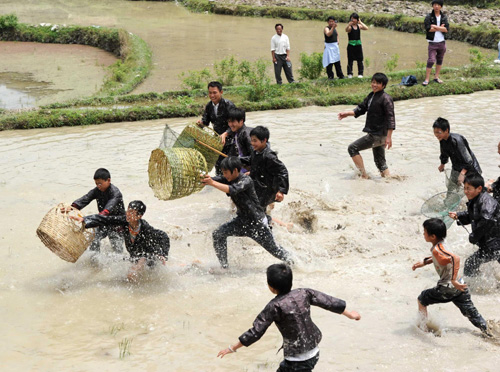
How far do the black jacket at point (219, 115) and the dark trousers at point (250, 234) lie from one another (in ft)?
7.45

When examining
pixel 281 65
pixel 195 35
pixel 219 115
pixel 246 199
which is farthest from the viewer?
pixel 195 35

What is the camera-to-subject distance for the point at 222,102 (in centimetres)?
799

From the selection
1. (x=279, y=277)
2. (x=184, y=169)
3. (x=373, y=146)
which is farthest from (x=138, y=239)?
(x=373, y=146)

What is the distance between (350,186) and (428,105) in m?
4.82

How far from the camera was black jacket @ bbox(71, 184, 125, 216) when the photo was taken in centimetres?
614

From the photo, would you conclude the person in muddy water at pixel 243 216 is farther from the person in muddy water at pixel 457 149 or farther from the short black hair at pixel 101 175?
the person in muddy water at pixel 457 149

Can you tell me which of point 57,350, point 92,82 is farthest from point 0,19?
point 57,350

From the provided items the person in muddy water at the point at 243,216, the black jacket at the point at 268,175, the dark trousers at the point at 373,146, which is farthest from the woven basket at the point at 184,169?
the dark trousers at the point at 373,146

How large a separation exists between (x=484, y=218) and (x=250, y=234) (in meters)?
2.15

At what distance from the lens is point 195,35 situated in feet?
74.9

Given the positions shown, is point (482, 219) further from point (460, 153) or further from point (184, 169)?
point (184, 169)

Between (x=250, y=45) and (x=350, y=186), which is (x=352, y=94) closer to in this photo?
(x=350, y=186)

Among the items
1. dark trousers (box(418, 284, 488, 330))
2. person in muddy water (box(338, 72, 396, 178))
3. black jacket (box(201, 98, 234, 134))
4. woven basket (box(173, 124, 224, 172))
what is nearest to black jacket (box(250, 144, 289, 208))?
woven basket (box(173, 124, 224, 172))

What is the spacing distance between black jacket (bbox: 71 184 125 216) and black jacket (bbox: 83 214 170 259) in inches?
7.8
